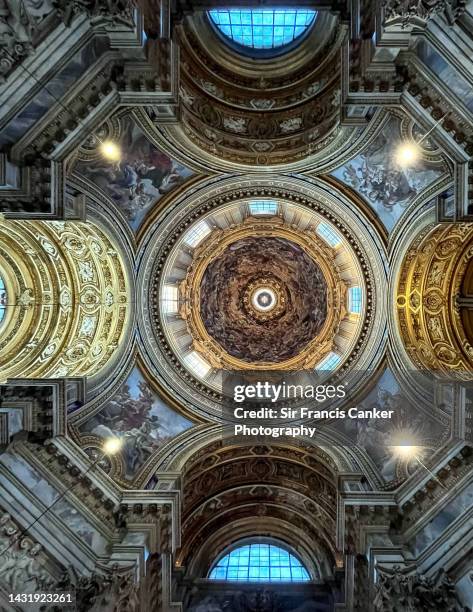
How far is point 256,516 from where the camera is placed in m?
20.0

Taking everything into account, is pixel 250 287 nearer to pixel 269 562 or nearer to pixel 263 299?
pixel 263 299

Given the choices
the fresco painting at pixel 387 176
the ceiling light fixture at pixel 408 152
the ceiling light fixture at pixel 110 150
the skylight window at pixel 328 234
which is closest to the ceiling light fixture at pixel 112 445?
the ceiling light fixture at pixel 110 150

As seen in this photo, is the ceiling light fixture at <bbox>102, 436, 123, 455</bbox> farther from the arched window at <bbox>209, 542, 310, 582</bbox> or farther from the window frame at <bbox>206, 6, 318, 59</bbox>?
the window frame at <bbox>206, 6, 318, 59</bbox>

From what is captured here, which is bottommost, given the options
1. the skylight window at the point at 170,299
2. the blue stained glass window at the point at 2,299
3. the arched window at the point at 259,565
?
the arched window at the point at 259,565

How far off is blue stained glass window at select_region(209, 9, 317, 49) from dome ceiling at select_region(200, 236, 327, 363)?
8.54 meters

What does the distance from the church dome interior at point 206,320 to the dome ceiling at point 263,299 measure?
513 mm

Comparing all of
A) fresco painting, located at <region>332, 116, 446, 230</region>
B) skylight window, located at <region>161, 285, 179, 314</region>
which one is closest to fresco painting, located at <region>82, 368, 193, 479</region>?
skylight window, located at <region>161, 285, 179, 314</region>

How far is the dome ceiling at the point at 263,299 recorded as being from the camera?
22388 mm

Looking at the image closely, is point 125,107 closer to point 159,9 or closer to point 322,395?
point 159,9

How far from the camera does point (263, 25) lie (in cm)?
1662

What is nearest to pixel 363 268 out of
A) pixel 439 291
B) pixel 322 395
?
pixel 439 291

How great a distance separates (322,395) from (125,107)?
12.7 m

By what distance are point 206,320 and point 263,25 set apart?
1284 centimetres

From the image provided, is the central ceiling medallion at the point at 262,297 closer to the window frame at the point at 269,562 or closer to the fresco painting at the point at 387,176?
the fresco painting at the point at 387,176
